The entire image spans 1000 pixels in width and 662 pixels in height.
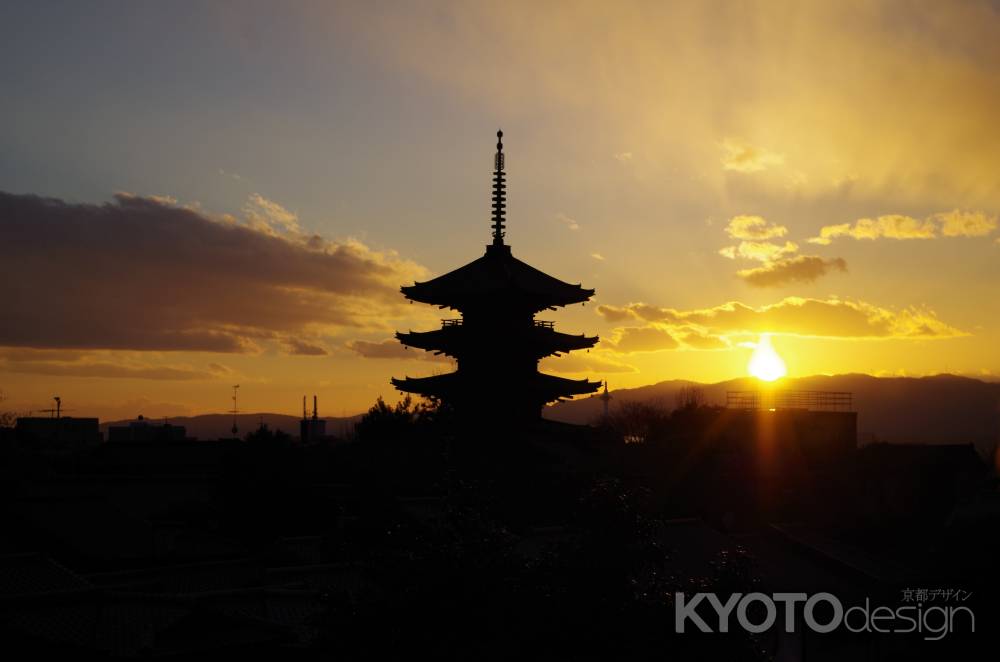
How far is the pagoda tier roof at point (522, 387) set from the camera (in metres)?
53.7

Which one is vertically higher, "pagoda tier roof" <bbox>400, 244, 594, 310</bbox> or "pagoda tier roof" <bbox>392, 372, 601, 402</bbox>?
"pagoda tier roof" <bbox>400, 244, 594, 310</bbox>

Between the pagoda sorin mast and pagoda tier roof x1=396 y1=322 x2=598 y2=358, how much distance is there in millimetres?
59

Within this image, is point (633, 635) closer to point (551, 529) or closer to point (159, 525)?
point (551, 529)

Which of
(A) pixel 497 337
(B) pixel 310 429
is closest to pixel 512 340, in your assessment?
(A) pixel 497 337

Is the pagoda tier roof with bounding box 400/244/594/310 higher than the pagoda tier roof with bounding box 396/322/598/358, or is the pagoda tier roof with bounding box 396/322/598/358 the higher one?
the pagoda tier roof with bounding box 400/244/594/310

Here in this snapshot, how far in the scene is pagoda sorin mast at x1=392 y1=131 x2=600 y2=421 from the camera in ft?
175

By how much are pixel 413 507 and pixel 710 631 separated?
27.0 m

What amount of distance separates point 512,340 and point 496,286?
11.1 ft

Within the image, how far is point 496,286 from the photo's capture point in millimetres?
52469

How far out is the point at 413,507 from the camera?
42.9m

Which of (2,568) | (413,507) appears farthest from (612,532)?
(413,507)

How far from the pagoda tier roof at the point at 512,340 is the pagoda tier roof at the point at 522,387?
1.63 m

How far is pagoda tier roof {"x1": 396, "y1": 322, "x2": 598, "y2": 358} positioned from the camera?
176 ft

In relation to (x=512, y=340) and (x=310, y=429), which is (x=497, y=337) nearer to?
(x=512, y=340)
